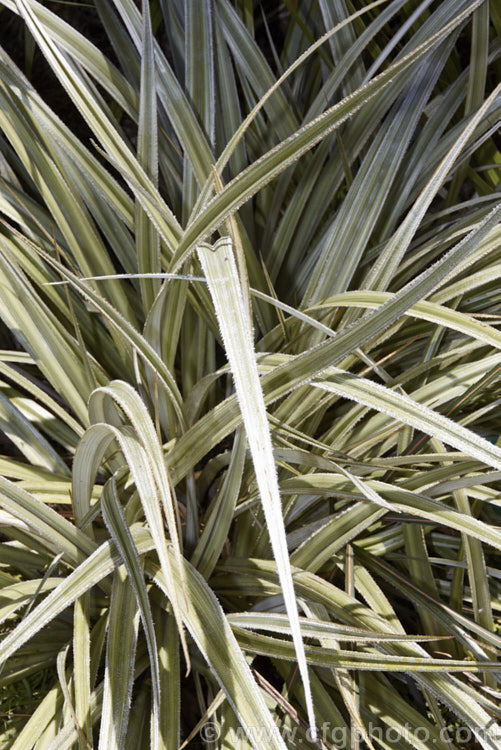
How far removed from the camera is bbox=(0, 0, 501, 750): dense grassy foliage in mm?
531

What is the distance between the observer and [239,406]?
0.47 meters

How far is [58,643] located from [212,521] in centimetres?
26

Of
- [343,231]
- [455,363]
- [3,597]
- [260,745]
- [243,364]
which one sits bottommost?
[260,745]

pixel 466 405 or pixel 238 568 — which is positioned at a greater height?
pixel 466 405

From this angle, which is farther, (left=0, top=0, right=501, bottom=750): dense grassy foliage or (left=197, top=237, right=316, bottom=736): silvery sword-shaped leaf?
(left=0, top=0, right=501, bottom=750): dense grassy foliage

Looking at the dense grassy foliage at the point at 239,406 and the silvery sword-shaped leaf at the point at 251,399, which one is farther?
the dense grassy foliage at the point at 239,406

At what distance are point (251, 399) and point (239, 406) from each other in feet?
0.28

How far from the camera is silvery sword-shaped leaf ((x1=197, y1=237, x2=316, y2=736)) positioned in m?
0.34

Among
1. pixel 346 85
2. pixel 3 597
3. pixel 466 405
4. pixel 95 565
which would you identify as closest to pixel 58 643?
pixel 3 597

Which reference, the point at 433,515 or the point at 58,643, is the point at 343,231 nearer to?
the point at 433,515

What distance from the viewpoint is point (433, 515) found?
1.90 ft

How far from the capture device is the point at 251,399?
0.39 meters

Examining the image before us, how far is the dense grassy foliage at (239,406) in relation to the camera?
0.53 meters

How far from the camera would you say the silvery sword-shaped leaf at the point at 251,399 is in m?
0.34
